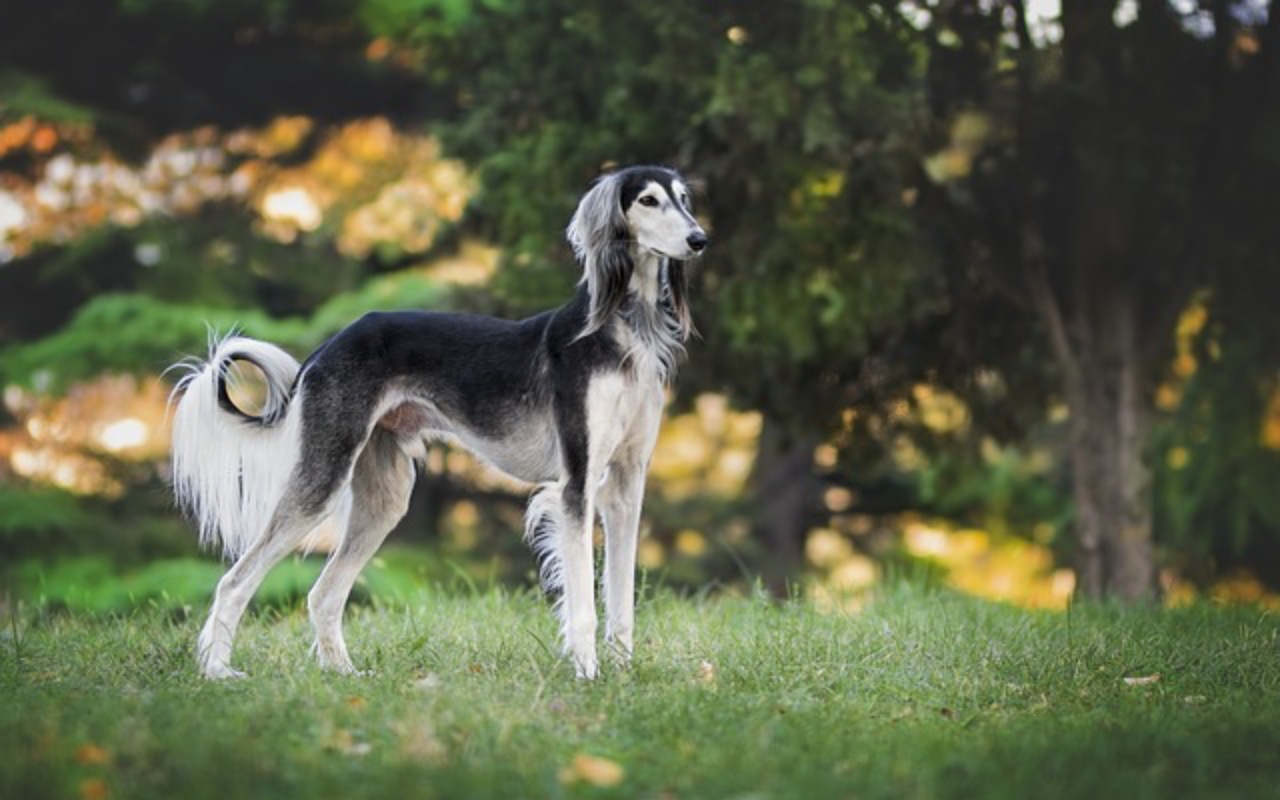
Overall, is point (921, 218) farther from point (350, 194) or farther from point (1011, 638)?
point (350, 194)

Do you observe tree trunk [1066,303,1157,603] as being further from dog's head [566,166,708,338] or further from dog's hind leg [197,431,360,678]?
dog's hind leg [197,431,360,678]

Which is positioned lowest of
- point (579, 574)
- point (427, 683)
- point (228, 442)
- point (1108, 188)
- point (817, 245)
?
point (427, 683)

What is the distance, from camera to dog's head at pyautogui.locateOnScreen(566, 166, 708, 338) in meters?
6.29

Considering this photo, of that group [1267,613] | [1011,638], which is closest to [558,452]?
[1011,638]

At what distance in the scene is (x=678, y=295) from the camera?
6.64 m

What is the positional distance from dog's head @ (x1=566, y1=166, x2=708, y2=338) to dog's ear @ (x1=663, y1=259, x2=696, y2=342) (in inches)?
6.3

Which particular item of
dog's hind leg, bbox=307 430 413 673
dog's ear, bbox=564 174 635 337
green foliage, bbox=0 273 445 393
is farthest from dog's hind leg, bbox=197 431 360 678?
green foliage, bbox=0 273 445 393

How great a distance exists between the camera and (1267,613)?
877 cm

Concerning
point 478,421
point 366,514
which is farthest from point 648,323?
point 366,514

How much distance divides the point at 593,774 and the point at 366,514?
2744mm

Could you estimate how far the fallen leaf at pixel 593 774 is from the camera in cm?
456

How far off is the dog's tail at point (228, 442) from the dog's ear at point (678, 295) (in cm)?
164

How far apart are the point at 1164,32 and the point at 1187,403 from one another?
3.56m

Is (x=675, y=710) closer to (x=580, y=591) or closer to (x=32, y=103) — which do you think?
(x=580, y=591)
